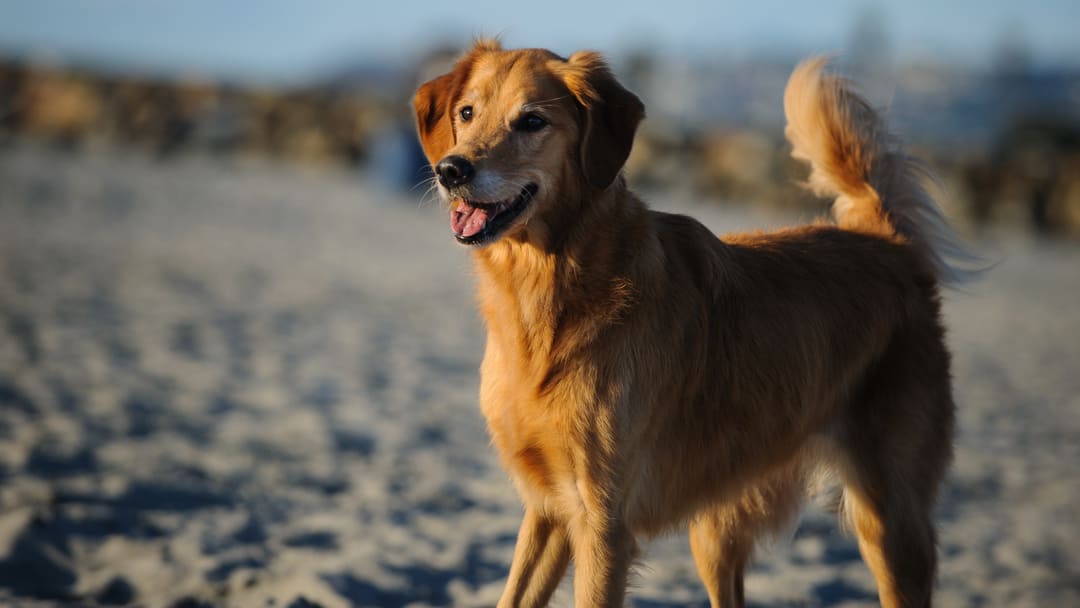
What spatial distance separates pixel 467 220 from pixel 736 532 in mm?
1708

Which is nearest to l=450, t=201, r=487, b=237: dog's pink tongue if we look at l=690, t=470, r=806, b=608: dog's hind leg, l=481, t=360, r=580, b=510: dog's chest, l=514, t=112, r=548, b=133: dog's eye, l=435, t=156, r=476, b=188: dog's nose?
l=435, t=156, r=476, b=188: dog's nose

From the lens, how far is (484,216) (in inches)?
117

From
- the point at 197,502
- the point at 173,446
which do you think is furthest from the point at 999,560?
the point at 173,446

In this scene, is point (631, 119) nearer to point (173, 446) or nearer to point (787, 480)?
point (787, 480)

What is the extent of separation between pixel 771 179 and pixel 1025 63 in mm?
145148

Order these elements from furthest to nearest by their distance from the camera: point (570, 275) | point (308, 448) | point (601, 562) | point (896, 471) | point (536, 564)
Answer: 1. point (308, 448)
2. point (896, 471)
3. point (536, 564)
4. point (570, 275)
5. point (601, 562)

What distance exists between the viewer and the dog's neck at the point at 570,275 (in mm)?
2906

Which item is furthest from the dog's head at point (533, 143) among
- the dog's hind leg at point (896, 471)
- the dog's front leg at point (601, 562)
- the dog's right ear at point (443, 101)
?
the dog's hind leg at point (896, 471)

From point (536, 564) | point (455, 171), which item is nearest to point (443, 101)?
point (455, 171)

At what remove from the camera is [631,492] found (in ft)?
9.52

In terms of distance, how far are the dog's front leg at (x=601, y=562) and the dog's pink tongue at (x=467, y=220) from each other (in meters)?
0.99

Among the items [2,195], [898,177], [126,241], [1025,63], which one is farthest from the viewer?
[1025,63]

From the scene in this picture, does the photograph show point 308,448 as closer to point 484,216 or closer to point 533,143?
point 484,216

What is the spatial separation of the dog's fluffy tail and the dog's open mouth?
150cm
